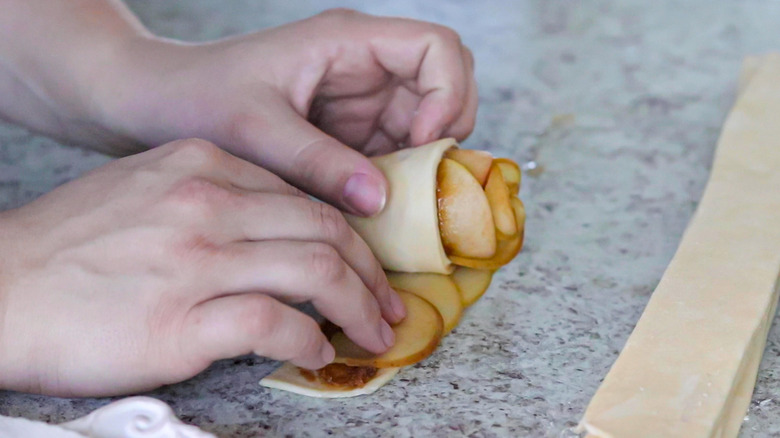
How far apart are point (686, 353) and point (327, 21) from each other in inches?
29.0

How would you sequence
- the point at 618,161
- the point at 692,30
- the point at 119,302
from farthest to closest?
1. the point at 692,30
2. the point at 618,161
3. the point at 119,302

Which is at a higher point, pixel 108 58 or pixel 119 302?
pixel 108 58

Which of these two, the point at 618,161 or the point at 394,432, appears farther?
the point at 618,161

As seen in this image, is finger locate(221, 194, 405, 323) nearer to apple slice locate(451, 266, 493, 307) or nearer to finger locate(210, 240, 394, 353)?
finger locate(210, 240, 394, 353)

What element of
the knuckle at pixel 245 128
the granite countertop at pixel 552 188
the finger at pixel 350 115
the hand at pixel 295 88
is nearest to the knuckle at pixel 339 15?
the hand at pixel 295 88

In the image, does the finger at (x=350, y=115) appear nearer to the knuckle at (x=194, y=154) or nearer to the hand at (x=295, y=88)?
the hand at (x=295, y=88)

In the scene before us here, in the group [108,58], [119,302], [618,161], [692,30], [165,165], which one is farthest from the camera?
[692,30]

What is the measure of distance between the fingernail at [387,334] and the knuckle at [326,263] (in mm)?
98

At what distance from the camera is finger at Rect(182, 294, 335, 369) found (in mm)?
837

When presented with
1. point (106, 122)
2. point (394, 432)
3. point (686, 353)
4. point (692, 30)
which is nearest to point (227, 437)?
point (394, 432)

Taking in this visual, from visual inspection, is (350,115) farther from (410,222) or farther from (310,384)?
(310,384)

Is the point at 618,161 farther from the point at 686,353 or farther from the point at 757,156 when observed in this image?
the point at 686,353

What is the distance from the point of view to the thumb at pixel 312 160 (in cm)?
107

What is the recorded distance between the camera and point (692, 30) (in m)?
1.99
